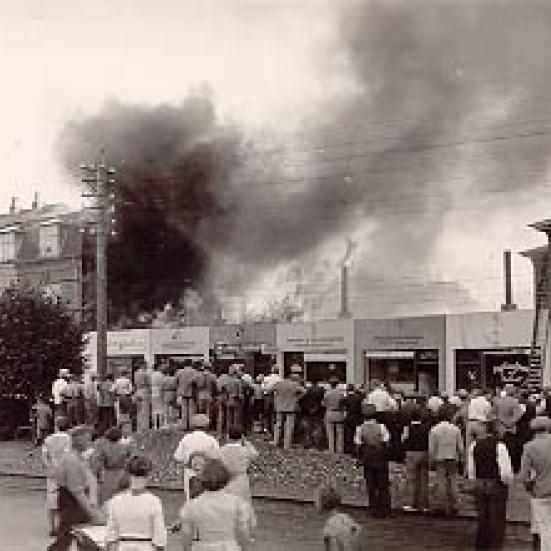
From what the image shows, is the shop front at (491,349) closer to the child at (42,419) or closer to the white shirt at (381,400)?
the child at (42,419)

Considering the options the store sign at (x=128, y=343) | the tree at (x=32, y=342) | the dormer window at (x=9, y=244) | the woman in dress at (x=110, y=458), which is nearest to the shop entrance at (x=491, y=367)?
the tree at (x=32, y=342)

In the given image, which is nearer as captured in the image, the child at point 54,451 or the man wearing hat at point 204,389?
the child at point 54,451

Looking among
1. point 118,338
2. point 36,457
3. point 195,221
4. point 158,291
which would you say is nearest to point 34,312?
point 36,457

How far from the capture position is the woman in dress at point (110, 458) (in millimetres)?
13547

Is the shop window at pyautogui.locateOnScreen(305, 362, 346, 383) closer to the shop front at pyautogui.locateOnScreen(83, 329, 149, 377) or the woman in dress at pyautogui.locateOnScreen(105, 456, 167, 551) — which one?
the shop front at pyautogui.locateOnScreen(83, 329, 149, 377)

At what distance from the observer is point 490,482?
14617 mm

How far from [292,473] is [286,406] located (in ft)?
7.65

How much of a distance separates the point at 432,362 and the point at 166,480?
1746 cm

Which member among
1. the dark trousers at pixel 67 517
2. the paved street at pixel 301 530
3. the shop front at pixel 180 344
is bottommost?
the paved street at pixel 301 530

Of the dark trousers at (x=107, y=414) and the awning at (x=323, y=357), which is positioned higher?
the awning at (x=323, y=357)

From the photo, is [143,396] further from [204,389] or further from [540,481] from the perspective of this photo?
[540,481]

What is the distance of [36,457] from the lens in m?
28.3

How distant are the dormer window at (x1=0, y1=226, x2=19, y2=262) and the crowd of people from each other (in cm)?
3701

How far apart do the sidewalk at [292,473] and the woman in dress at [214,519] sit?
31.3ft
